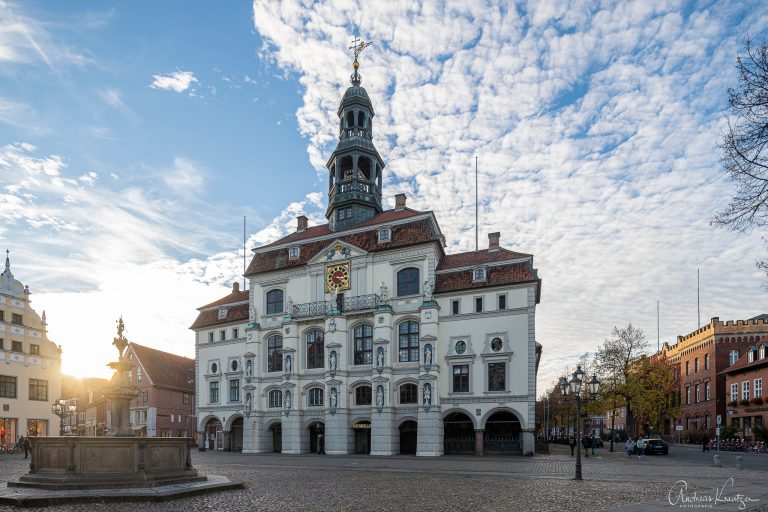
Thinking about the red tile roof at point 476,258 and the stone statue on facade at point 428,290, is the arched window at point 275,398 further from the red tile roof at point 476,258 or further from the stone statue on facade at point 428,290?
the red tile roof at point 476,258

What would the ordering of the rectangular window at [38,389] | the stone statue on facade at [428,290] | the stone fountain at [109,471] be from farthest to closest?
the rectangular window at [38,389], the stone statue on facade at [428,290], the stone fountain at [109,471]

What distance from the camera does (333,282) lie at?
49.8 metres

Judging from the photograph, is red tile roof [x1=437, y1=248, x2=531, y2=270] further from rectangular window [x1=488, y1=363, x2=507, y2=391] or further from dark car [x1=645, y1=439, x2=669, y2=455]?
dark car [x1=645, y1=439, x2=669, y2=455]

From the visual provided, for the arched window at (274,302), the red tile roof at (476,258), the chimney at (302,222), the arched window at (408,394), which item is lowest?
the arched window at (408,394)

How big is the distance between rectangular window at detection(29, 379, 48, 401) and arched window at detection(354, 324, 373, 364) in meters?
29.3

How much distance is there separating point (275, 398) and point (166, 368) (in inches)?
979

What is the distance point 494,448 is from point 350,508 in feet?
98.1

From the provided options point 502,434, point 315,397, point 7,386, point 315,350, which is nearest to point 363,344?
point 315,350

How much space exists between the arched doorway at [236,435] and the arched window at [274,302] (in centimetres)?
973

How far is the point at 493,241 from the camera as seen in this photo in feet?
159

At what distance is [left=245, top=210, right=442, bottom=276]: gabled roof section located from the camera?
47344 mm

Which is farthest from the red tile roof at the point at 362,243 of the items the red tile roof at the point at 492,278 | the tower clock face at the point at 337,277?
the red tile roof at the point at 492,278

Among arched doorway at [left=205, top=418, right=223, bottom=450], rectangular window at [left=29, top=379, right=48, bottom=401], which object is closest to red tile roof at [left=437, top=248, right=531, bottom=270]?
arched doorway at [left=205, top=418, right=223, bottom=450]

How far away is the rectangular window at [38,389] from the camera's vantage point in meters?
55.5
